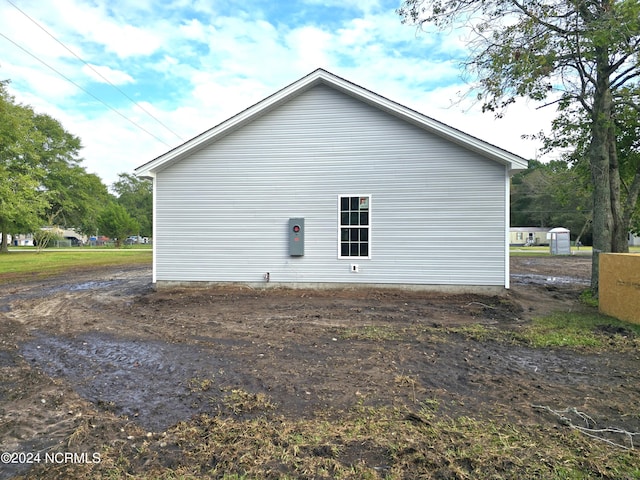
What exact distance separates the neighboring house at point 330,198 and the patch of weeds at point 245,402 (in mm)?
6488

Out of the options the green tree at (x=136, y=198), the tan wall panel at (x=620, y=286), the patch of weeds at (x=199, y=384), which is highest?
the green tree at (x=136, y=198)

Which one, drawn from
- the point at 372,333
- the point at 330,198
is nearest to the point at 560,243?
the point at 330,198

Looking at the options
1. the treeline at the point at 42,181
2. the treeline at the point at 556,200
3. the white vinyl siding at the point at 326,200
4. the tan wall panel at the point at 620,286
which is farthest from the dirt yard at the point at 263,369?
the treeline at the point at 42,181

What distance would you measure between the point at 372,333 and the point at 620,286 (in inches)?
197

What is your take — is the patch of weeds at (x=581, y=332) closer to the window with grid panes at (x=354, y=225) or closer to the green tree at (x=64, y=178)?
the window with grid panes at (x=354, y=225)

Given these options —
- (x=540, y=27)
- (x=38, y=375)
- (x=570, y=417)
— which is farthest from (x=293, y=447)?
(x=540, y=27)

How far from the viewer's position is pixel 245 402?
344 centimetres

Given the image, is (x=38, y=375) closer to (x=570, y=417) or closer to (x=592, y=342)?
(x=570, y=417)

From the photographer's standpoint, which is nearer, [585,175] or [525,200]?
[585,175]

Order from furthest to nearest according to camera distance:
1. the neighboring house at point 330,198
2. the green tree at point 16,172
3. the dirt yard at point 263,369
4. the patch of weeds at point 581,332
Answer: the green tree at point 16,172 → the neighboring house at point 330,198 → the patch of weeds at point 581,332 → the dirt yard at point 263,369

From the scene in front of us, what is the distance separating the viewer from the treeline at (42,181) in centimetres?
2445

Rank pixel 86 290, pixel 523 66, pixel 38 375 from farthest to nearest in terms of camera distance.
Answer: pixel 86 290 → pixel 523 66 → pixel 38 375

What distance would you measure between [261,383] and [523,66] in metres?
9.28

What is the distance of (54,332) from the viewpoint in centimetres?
618
